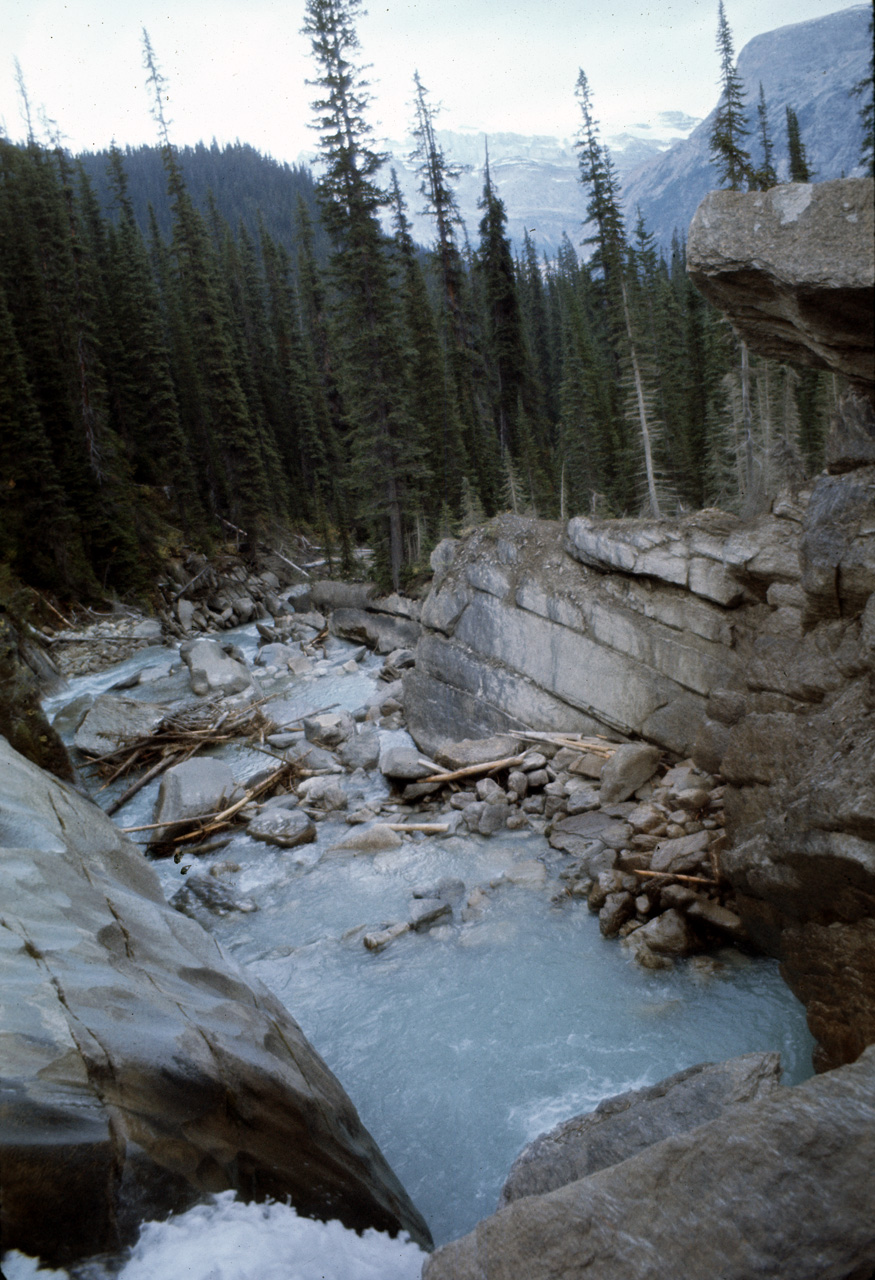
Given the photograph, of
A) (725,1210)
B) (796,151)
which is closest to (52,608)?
(725,1210)

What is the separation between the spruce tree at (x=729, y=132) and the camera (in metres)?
18.4

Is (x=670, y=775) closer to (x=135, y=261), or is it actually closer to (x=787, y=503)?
(x=787, y=503)

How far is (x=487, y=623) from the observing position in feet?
42.0

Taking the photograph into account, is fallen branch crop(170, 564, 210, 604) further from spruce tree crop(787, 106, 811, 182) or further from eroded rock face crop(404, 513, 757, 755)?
spruce tree crop(787, 106, 811, 182)

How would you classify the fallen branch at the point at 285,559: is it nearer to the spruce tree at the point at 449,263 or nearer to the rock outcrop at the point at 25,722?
the spruce tree at the point at 449,263

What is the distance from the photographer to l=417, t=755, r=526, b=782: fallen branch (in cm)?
1106

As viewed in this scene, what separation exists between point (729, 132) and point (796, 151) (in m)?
22.5

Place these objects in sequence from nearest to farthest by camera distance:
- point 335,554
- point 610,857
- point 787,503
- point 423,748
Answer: point 610,857 → point 787,503 → point 423,748 → point 335,554

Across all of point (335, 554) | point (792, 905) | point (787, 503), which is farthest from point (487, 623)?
point (335, 554)

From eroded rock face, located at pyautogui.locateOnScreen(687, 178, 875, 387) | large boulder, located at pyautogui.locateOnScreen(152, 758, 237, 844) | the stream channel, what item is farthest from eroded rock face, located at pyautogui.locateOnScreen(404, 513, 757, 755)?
eroded rock face, located at pyautogui.locateOnScreen(687, 178, 875, 387)

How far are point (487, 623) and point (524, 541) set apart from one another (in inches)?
66.0

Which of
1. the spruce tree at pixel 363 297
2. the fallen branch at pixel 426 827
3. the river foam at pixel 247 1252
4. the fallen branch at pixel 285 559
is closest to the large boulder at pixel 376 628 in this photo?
the spruce tree at pixel 363 297

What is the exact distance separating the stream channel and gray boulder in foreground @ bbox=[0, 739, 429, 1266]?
3.20 ft

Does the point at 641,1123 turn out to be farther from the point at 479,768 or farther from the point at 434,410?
the point at 434,410
